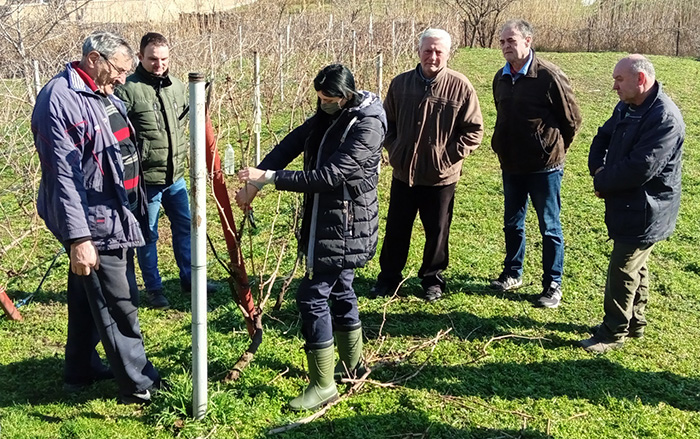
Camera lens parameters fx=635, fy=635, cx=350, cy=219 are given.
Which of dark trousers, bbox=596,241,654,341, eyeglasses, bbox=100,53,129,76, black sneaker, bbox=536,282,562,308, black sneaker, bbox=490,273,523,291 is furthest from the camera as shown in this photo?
black sneaker, bbox=490,273,523,291

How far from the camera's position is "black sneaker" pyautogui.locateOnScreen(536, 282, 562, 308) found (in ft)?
15.6

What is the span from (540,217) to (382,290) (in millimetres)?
1311

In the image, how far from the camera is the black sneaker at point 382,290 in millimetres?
4891

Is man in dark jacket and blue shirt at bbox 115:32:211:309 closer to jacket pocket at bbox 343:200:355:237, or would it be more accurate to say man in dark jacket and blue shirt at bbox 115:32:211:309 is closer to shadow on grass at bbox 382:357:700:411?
jacket pocket at bbox 343:200:355:237

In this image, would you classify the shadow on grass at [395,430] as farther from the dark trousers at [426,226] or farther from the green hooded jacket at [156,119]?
the green hooded jacket at [156,119]

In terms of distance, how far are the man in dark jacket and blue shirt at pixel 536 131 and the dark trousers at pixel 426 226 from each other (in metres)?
0.53

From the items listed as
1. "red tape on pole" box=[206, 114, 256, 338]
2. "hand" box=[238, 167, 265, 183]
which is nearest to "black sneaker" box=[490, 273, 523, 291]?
"red tape on pole" box=[206, 114, 256, 338]

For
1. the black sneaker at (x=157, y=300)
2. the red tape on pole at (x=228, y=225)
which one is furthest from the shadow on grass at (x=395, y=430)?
the black sneaker at (x=157, y=300)

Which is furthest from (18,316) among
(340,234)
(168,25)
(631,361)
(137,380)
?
(168,25)

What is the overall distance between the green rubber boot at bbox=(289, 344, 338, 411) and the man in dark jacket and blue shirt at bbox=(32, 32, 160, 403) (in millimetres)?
796

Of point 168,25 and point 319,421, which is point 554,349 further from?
point 168,25

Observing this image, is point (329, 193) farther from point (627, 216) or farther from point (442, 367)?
point (627, 216)

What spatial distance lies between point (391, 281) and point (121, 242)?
2338mm

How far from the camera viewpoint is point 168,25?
1591 centimetres
